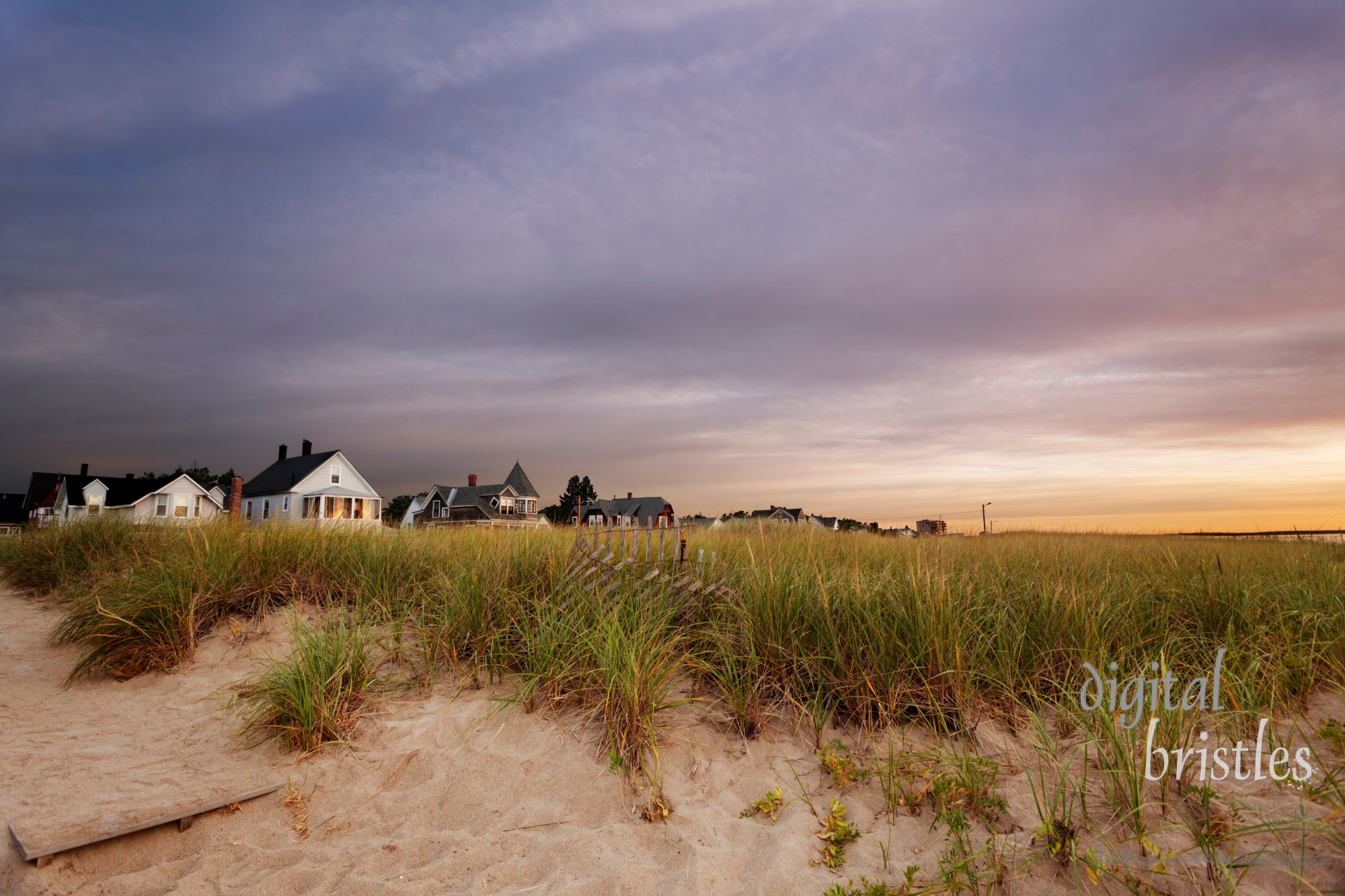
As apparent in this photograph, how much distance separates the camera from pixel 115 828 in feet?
11.9

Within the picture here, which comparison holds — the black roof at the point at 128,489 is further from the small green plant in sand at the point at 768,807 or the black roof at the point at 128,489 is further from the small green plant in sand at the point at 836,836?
the small green plant in sand at the point at 836,836

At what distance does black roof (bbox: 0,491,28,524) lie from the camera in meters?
58.9

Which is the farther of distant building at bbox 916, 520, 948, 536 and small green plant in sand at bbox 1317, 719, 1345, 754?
distant building at bbox 916, 520, 948, 536

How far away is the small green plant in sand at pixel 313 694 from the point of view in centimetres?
469

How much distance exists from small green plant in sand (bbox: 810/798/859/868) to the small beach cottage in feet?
134

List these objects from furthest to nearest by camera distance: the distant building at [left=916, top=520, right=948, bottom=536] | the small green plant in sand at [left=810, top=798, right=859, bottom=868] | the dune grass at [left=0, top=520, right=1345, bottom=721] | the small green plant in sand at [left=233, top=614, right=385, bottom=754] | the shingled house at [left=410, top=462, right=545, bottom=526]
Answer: the shingled house at [left=410, top=462, right=545, bottom=526] → the distant building at [left=916, top=520, right=948, bottom=536] → the small green plant in sand at [left=233, top=614, right=385, bottom=754] → the dune grass at [left=0, top=520, right=1345, bottom=721] → the small green plant in sand at [left=810, top=798, right=859, bottom=868]

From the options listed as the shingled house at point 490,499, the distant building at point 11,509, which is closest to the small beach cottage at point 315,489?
the shingled house at point 490,499

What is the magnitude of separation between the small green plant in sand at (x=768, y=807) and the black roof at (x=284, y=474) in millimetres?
44391

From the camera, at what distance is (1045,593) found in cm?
535

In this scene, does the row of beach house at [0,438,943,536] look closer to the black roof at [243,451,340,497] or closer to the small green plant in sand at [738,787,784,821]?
the black roof at [243,451,340,497]

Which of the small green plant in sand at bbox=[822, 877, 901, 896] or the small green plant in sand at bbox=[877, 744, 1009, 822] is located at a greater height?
the small green plant in sand at bbox=[877, 744, 1009, 822]

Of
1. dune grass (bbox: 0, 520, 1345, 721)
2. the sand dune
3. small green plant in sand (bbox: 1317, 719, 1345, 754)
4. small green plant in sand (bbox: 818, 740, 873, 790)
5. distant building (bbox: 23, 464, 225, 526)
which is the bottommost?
the sand dune

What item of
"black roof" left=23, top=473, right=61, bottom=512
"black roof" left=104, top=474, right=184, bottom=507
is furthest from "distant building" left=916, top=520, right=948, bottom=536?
"black roof" left=23, top=473, right=61, bottom=512

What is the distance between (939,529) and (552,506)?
60943 mm
